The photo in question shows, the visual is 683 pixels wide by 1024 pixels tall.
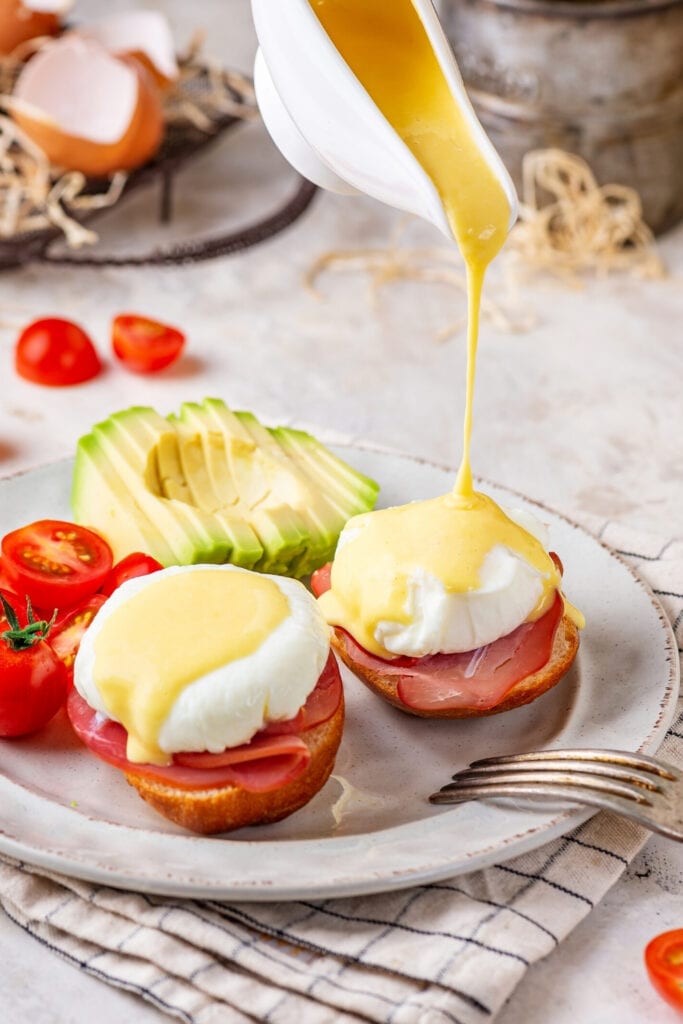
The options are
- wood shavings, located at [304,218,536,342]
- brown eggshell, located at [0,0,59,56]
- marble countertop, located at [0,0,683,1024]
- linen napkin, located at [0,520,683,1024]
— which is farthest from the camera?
brown eggshell, located at [0,0,59,56]

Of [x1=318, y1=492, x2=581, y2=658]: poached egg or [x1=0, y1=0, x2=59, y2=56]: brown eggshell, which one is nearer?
[x1=318, y1=492, x2=581, y2=658]: poached egg

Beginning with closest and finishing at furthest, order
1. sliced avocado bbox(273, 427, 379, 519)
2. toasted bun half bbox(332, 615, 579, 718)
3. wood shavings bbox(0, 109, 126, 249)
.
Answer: toasted bun half bbox(332, 615, 579, 718), sliced avocado bbox(273, 427, 379, 519), wood shavings bbox(0, 109, 126, 249)

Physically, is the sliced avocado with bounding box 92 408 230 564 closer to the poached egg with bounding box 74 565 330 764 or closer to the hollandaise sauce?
the poached egg with bounding box 74 565 330 764

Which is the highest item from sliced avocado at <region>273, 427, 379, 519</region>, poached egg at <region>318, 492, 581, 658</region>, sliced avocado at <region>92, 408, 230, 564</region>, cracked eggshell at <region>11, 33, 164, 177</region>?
cracked eggshell at <region>11, 33, 164, 177</region>

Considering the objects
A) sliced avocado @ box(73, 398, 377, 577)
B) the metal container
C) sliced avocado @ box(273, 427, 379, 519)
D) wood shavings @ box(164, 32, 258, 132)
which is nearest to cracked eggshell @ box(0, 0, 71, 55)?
wood shavings @ box(164, 32, 258, 132)

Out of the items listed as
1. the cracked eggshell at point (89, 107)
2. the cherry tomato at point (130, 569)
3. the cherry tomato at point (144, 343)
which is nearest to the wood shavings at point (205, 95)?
the cracked eggshell at point (89, 107)

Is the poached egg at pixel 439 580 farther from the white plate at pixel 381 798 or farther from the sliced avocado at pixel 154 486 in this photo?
the sliced avocado at pixel 154 486

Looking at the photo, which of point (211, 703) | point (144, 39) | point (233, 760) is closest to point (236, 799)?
point (233, 760)

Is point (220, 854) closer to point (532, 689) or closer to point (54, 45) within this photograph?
point (532, 689)
